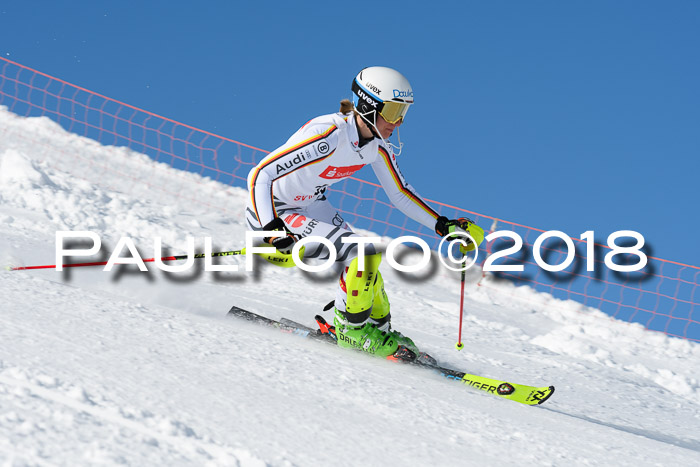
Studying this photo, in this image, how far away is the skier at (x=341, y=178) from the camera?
13.8 ft

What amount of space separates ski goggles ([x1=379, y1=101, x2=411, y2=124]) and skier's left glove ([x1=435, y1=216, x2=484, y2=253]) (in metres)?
0.90

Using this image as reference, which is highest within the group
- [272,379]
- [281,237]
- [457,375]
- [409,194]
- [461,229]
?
[409,194]

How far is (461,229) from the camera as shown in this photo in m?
4.82

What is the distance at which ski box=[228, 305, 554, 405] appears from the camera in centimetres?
436

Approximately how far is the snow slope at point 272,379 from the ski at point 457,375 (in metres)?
0.21

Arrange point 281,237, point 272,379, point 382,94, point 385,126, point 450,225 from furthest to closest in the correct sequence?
point 450,225 → point 385,126 → point 382,94 → point 281,237 → point 272,379

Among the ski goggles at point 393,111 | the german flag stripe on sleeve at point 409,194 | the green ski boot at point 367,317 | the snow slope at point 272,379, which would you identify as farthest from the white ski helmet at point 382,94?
the snow slope at point 272,379

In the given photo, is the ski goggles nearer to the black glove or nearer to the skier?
the skier

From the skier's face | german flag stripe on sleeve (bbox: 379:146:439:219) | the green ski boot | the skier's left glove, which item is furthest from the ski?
the skier's face

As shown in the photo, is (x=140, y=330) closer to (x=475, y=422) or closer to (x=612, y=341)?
(x=475, y=422)

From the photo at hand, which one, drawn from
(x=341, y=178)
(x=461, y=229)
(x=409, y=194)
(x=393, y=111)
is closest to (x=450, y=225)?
(x=461, y=229)

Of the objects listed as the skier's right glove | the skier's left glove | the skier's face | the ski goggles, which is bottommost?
the skier's right glove

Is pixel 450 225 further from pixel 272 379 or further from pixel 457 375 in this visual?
pixel 272 379

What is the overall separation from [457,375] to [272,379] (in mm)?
1791
